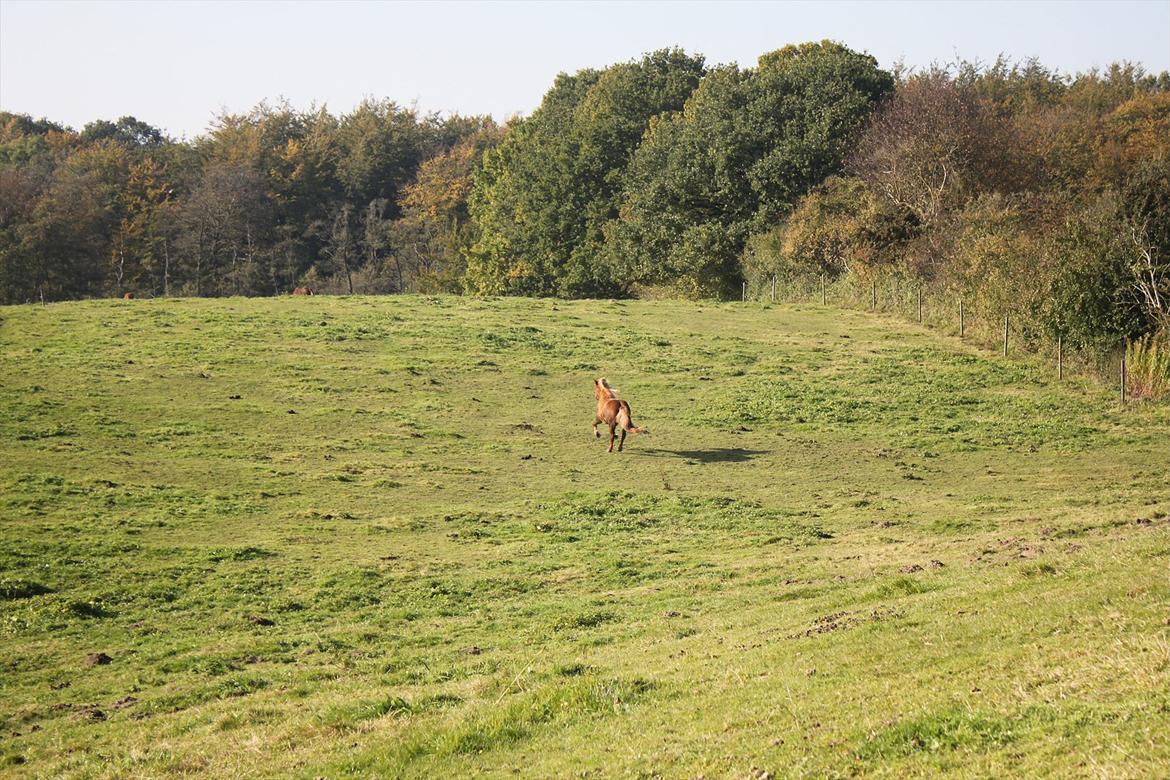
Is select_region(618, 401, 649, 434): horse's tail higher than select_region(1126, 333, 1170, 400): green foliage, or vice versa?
select_region(1126, 333, 1170, 400): green foliage

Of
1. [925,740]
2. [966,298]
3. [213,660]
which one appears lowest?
[213,660]

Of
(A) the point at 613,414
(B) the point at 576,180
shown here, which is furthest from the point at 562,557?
(B) the point at 576,180

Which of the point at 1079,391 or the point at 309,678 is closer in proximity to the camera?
the point at 309,678

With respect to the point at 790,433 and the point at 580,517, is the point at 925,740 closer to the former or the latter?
the point at 580,517

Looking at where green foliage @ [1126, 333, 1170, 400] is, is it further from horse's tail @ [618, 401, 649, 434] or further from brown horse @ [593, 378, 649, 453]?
horse's tail @ [618, 401, 649, 434]

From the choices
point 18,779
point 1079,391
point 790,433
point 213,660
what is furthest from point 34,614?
point 1079,391

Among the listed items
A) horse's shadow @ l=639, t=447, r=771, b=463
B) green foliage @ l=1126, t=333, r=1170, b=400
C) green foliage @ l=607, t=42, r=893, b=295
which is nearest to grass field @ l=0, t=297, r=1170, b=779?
horse's shadow @ l=639, t=447, r=771, b=463

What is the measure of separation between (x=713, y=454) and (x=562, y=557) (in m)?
Result: 9.31

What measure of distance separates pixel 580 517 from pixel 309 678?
9.33 m

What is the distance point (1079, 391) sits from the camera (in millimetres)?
33375

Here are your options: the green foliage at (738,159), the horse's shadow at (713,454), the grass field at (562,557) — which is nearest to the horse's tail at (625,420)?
the horse's shadow at (713,454)

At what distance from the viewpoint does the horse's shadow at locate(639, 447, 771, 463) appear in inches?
1065

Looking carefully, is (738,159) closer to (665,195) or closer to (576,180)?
(665,195)

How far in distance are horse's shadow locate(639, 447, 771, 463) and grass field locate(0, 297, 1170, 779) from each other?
0.13m
